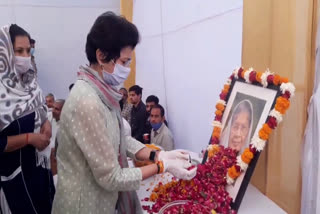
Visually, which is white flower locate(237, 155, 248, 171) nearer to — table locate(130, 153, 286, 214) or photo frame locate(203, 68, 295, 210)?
photo frame locate(203, 68, 295, 210)

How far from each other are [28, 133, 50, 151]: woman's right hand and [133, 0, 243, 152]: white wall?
4.07 ft

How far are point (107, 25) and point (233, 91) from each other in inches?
26.2

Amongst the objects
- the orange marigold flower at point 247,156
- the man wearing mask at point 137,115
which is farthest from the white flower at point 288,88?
the man wearing mask at point 137,115

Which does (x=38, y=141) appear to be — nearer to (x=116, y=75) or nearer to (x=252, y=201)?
(x=116, y=75)

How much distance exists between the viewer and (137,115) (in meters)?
3.96

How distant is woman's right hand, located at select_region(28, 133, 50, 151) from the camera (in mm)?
1698

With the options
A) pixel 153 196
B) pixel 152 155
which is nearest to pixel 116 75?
pixel 152 155

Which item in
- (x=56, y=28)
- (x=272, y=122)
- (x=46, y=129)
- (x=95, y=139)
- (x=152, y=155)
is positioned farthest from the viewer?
(x=56, y=28)

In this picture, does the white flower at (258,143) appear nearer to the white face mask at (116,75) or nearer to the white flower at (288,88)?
the white flower at (288,88)

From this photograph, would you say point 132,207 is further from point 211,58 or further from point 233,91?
point 211,58

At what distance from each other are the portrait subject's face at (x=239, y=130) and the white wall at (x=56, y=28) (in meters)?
4.72

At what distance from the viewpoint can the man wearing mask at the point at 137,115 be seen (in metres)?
3.88

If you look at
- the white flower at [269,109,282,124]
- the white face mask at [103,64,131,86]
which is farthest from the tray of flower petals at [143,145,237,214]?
the white face mask at [103,64,131,86]

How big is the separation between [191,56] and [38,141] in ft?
5.26
